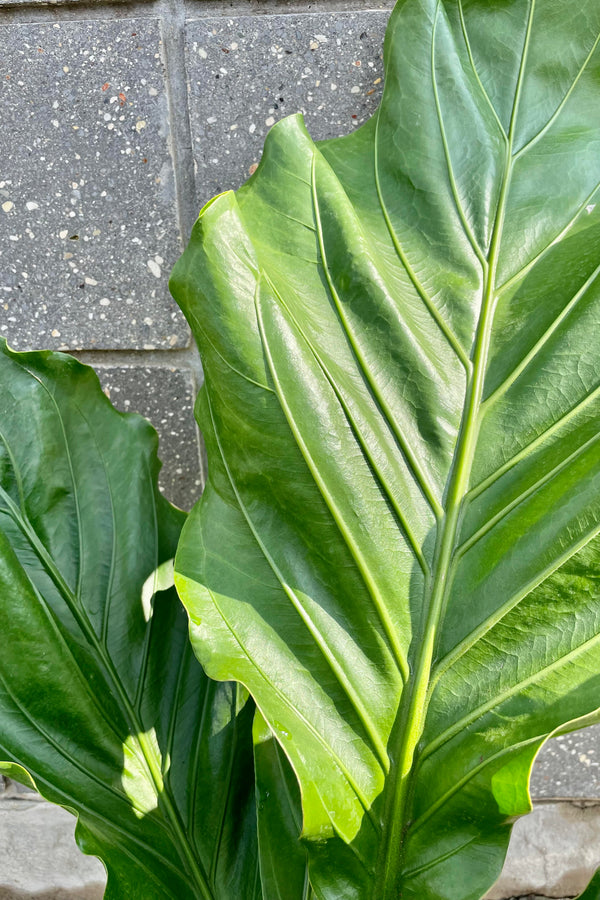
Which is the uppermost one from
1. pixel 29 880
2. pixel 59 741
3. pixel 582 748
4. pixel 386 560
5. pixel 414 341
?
pixel 414 341

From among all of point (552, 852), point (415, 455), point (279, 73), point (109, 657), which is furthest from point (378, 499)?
point (552, 852)

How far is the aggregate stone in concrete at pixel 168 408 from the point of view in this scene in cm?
67

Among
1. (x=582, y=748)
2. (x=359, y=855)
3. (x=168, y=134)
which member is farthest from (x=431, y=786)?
(x=168, y=134)

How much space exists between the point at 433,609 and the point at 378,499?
0.08 meters

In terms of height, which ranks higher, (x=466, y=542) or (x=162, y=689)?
(x=466, y=542)

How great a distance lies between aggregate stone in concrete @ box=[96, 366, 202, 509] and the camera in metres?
0.67

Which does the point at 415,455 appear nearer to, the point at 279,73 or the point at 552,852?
the point at 279,73

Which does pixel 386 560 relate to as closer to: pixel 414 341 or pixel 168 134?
pixel 414 341

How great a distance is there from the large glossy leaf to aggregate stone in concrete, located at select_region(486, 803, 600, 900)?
0.42 metres

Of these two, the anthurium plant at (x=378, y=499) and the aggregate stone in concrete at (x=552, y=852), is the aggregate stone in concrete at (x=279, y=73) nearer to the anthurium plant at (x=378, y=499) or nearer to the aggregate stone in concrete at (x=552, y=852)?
the anthurium plant at (x=378, y=499)

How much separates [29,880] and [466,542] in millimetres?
729

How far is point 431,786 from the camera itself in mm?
422

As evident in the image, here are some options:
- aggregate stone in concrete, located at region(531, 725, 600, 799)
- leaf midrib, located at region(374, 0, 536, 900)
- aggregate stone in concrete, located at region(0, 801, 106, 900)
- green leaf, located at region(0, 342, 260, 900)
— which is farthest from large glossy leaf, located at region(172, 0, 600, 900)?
aggregate stone in concrete, located at region(0, 801, 106, 900)

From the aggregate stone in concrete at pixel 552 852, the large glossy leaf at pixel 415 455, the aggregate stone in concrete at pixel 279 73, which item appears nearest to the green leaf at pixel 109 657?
the large glossy leaf at pixel 415 455
